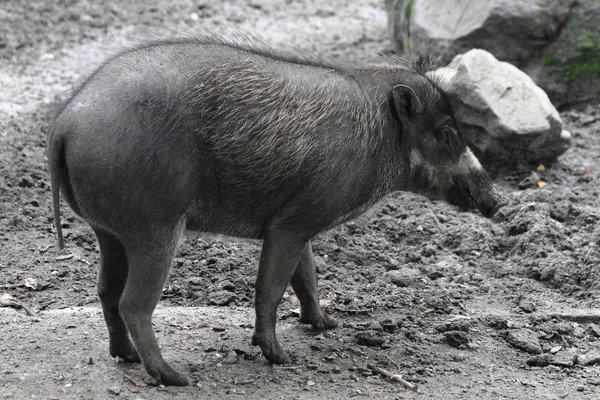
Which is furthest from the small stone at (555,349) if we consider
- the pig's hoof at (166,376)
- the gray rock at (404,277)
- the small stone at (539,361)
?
the pig's hoof at (166,376)

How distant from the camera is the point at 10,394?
194 inches

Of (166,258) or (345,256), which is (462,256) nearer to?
(345,256)

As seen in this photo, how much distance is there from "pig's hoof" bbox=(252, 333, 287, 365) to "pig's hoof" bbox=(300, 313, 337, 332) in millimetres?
600

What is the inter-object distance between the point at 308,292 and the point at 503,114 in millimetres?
3356

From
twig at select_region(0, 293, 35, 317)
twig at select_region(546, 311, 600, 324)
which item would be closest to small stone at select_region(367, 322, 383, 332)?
twig at select_region(546, 311, 600, 324)

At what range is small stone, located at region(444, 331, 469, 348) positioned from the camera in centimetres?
605

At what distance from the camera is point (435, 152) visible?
19.8 ft

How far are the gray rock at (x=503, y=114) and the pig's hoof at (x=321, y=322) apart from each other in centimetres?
309

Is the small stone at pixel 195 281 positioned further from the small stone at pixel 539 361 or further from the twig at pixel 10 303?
the small stone at pixel 539 361

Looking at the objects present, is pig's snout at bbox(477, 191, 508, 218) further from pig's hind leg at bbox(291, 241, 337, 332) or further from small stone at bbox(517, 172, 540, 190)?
small stone at bbox(517, 172, 540, 190)

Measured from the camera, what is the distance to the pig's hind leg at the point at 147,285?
199 inches

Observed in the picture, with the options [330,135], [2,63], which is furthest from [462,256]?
[2,63]

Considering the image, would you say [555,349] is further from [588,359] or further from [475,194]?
[475,194]

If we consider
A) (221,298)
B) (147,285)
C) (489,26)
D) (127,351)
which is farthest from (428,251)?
(489,26)
